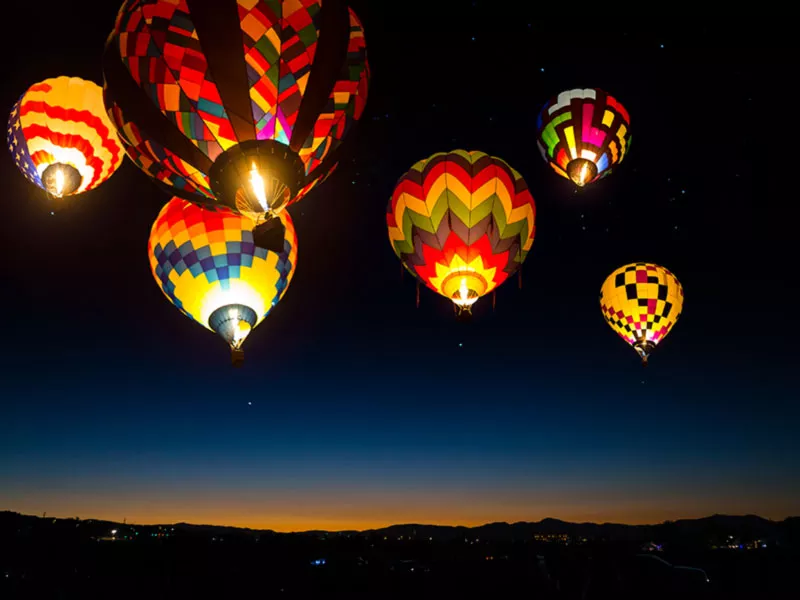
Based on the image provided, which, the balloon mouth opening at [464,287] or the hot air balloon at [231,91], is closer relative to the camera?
the hot air balloon at [231,91]

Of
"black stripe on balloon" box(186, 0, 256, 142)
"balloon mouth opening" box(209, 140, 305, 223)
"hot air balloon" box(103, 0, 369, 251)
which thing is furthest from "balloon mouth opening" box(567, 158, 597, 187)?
"black stripe on balloon" box(186, 0, 256, 142)

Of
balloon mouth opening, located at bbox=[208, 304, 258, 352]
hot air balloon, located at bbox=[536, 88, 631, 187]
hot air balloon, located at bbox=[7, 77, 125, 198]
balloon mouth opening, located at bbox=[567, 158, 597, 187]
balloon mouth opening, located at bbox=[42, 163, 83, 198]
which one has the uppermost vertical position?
hot air balloon, located at bbox=[536, 88, 631, 187]

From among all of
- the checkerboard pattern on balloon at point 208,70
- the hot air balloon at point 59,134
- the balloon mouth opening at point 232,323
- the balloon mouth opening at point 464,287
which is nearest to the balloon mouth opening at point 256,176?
the checkerboard pattern on balloon at point 208,70

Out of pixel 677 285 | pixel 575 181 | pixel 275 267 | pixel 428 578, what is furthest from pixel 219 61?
pixel 677 285

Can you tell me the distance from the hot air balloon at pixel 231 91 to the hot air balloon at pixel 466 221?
9.31 ft

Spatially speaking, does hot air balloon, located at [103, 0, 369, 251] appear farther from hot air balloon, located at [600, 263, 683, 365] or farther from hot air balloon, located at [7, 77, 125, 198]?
hot air balloon, located at [600, 263, 683, 365]

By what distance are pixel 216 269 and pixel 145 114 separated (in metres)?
2.33

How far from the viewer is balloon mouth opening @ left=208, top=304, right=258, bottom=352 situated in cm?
683

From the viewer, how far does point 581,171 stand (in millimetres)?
10375

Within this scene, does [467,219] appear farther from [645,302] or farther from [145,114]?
[645,302]

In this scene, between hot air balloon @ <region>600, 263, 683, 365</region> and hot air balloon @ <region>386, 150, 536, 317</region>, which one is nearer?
hot air balloon @ <region>386, 150, 536, 317</region>

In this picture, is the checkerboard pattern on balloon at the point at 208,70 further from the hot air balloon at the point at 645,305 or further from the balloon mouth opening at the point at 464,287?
the hot air balloon at the point at 645,305

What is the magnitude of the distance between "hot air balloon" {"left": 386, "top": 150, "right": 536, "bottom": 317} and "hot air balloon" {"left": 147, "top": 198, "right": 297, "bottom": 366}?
2.05m

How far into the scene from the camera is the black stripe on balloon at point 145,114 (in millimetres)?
5023
